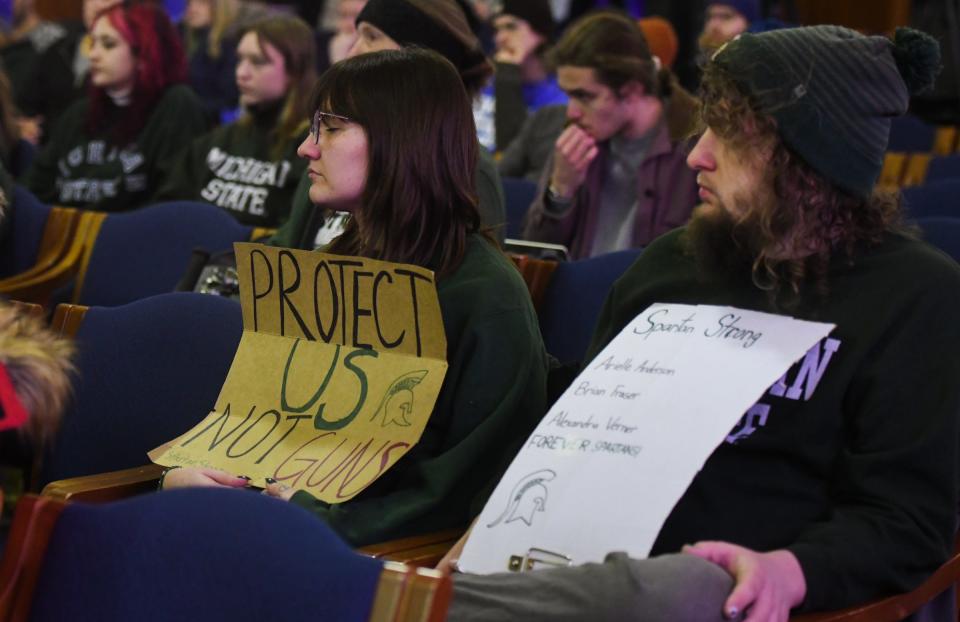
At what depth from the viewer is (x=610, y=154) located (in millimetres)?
4285

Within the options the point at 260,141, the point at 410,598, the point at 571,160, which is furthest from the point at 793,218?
the point at 260,141

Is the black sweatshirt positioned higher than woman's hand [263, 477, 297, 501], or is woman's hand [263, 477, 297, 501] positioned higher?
the black sweatshirt

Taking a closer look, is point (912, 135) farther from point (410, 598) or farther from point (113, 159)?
point (410, 598)

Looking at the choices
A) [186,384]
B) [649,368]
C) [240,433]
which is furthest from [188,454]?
[649,368]

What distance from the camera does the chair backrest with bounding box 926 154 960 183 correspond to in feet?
17.4

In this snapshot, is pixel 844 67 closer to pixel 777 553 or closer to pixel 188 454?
pixel 777 553

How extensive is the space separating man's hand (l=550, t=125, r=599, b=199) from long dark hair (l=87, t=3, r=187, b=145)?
7.94 ft

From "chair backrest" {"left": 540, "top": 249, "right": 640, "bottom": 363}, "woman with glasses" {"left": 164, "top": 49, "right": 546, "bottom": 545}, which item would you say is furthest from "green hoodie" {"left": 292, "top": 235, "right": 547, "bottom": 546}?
"chair backrest" {"left": 540, "top": 249, "right": 640, "bottom": 363}

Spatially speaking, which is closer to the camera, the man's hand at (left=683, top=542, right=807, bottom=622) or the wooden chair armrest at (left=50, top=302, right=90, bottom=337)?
the man's hand at (left=683, top=542, right=807, bottom=622)

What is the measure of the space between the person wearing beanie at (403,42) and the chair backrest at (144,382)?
2.17 ft

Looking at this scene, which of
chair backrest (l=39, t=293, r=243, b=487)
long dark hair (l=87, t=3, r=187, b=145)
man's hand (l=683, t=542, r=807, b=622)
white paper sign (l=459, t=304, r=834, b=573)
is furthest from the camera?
long dark hair (l=87, t=3, r=187, b=145)

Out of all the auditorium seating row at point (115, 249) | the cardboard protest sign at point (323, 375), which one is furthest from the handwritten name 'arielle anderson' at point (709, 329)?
the auditorium seating row at point (115, 249)

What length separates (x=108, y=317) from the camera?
269cm

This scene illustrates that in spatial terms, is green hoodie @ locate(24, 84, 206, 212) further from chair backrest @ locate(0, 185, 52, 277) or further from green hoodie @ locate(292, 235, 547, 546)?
green hoodie @ locate(292, 235, 547, 546)
